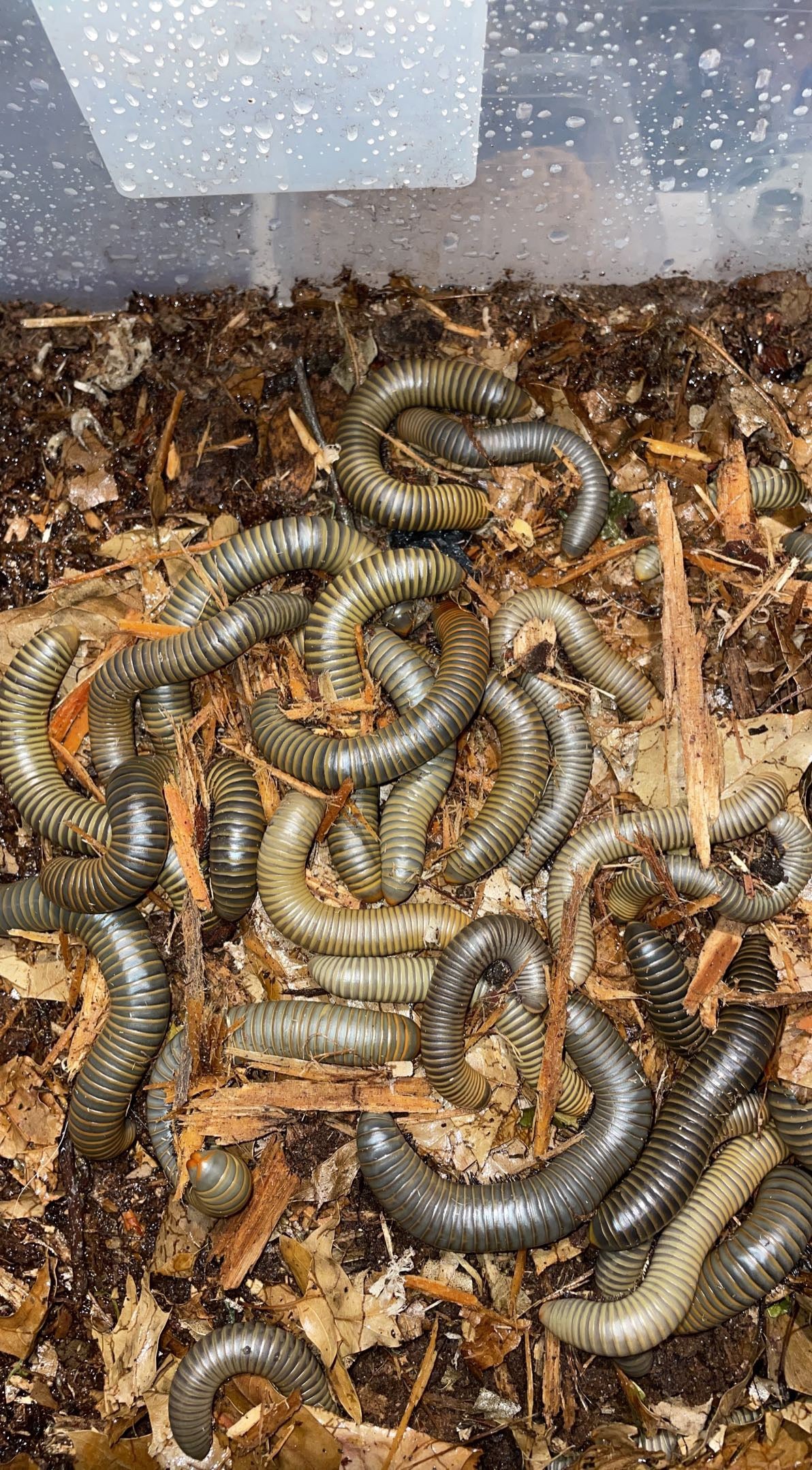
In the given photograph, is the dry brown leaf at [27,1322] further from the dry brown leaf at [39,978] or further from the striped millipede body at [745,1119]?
the striped millipede body at [745,1119]

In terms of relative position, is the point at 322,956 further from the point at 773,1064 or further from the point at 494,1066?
the point at 773,1064

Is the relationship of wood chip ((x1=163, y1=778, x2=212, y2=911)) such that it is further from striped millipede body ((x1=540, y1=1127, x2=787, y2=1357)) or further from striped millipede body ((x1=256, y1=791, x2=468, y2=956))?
striped millipede body ((x1=540, y1=1127, x2=787, y2=1357))

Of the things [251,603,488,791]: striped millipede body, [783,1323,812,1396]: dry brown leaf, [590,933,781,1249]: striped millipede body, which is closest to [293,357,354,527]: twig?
[251,603,488,791]: striped millipede body

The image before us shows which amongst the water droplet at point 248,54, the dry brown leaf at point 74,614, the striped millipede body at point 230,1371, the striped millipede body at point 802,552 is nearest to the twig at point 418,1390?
the striped millipede body at point 230,1371

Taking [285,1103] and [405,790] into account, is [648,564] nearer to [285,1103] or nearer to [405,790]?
[405,790]

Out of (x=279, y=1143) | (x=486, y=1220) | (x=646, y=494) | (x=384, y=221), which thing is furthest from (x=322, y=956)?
(x=384, y=221)

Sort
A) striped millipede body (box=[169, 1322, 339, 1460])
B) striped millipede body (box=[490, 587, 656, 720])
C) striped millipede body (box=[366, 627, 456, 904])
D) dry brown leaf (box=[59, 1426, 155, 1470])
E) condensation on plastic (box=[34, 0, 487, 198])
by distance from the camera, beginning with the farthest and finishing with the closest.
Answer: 1. striped millipede body (box=[490, 587, 656, 720])
2. striped millipede body (box=[366, 627, 456, 904])
3. dry brown leaf (box=[59, 1426, 155, 1470])
4. striped millipede body (box=[169, 1322, 339, 1460])
5. condensation on plastic (box=[34, 0, 487, 198])
